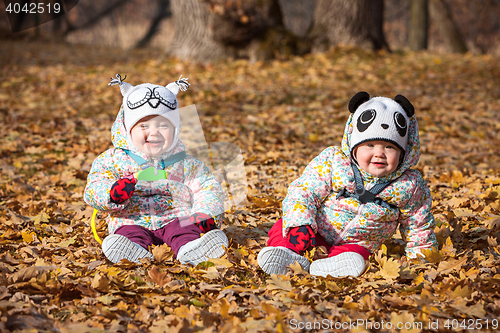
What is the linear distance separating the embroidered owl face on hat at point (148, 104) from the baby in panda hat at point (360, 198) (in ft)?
3.26

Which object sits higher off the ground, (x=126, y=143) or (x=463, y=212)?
(x=126, y=143)

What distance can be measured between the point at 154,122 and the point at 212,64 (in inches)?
332

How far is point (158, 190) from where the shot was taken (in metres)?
3.14

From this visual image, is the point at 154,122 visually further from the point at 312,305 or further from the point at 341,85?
the point at 341,85

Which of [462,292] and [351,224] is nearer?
[462,292]

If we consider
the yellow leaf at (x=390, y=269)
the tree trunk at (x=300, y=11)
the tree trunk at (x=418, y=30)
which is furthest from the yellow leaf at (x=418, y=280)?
the tree trunk at (x=300, y=11)

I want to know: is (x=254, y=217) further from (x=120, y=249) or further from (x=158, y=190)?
(x=120, y=249)

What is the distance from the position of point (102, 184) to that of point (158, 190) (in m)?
0.38

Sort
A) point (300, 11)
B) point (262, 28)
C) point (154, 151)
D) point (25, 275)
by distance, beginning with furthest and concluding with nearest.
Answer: point (300, 11) → point (262, 28) → point (154, 151) → point (25, 275)

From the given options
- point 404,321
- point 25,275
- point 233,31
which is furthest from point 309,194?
point 233,31

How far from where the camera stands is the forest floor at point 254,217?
238 centimetres

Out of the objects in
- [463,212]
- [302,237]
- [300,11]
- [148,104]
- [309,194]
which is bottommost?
[463,212]

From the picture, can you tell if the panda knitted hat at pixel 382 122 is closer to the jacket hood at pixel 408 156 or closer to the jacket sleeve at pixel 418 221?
the jacket hood at pixel 408 156

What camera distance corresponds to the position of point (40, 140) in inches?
253
